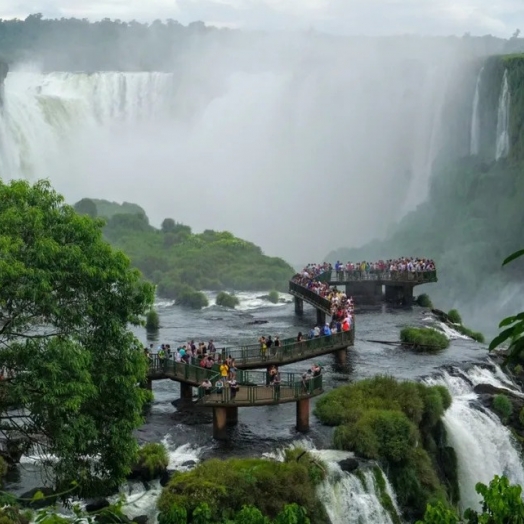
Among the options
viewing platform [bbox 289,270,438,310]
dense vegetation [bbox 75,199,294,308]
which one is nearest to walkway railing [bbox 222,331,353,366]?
viewing platform [bbox 289,270,438,310]

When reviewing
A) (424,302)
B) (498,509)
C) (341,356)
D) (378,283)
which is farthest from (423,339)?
(498,509)

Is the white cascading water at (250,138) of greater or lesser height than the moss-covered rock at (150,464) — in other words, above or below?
above

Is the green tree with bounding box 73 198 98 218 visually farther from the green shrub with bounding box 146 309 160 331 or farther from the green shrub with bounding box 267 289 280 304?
the green shrub with bounding box 146 309 160 331

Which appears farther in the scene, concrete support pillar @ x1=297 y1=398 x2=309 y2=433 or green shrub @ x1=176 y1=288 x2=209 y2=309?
green shrub @ x1=176 y1=288 x2=209 y2=309

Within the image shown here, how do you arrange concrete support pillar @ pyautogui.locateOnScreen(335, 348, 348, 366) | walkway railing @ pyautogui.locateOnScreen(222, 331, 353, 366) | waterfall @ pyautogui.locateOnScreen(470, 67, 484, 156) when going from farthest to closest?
waterfall @ pyautogui.locateOnScreen(470, 67, 484, 156)
concrete support pillar @ pyautogui.locateOnScreen(335, 348, 348, 366)
walkway railing @ pyautogui.locateOnScreen(222, 331, 353, 366)

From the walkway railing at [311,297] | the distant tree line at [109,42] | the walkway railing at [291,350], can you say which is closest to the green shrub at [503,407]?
the walkway railing at [291,350]

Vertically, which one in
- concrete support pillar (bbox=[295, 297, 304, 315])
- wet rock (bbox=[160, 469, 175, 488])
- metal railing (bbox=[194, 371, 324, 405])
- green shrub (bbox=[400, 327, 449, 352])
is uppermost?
concrete support pillar (bbox=[295, 297, 304, 315])

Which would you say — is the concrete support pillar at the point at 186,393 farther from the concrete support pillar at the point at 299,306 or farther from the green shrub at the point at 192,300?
the green shrub at the point at 192,300
